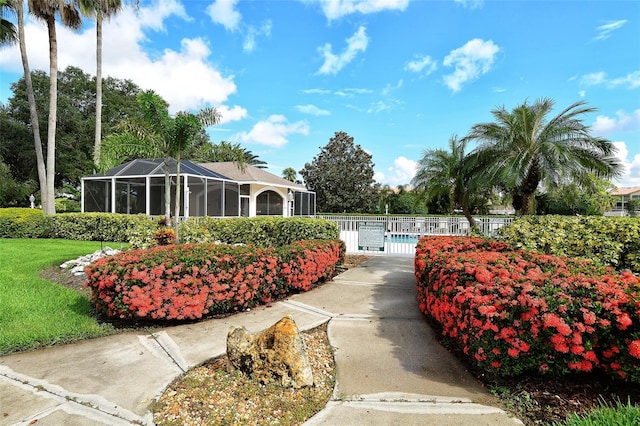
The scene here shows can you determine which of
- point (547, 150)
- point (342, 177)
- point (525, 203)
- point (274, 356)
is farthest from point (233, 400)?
point (342, 177)

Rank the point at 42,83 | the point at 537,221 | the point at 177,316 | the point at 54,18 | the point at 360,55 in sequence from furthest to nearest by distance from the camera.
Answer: the point at 42,83, the point at 54,18, the point at 360,55, the point at 537,221, the point at 177,316

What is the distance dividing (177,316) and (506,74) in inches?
407

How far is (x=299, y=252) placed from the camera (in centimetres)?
603

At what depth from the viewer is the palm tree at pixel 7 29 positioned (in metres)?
15.6

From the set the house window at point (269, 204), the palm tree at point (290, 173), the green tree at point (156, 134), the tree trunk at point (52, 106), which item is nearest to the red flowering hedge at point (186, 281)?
the green tree at point (156, 134)

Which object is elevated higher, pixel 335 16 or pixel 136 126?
pixel 335 16

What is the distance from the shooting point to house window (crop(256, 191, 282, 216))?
22453 millimetres

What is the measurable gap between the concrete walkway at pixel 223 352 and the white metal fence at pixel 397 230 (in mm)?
6719

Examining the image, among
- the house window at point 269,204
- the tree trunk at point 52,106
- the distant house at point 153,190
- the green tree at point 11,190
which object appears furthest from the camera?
the house window at point 269,204

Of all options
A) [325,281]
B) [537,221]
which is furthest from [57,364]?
[537,221]

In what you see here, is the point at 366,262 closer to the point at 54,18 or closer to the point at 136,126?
the point at 136,126

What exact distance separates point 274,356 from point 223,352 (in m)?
0.91

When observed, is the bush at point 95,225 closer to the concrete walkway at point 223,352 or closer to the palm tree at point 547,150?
the concrete walkway at point 223,352

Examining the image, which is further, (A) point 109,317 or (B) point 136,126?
(B) point 136,126
